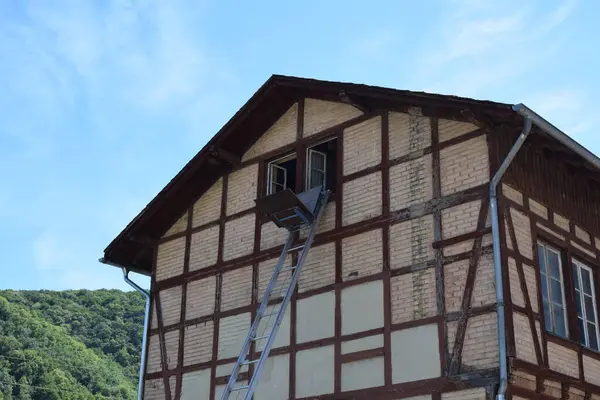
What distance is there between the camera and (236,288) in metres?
13.3

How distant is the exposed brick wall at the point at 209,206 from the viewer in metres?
14.3

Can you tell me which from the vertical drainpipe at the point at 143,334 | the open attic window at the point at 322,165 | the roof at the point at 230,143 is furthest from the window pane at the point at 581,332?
the vertical drainpipe at the point at 143,334

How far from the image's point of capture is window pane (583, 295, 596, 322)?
11664 mm

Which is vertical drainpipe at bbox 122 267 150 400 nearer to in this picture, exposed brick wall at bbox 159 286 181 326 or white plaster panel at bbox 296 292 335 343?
exposed brick wall at bbox 159 286 181 326

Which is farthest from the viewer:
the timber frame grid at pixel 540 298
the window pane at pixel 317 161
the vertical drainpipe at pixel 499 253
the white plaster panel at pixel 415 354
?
the window pane at pixel 317 161

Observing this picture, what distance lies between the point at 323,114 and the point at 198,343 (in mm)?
4165

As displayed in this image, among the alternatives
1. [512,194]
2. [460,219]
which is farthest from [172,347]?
[512,194]

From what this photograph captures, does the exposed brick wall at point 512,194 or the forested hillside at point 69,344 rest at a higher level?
the forested hillside at point 69,344

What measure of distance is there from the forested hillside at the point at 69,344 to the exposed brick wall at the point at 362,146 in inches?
1262

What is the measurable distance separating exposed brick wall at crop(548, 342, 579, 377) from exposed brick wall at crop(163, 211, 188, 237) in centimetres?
680

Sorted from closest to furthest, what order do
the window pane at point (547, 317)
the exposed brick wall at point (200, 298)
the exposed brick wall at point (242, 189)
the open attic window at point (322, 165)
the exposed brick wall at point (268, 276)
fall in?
the window pane at point (547, 317) < the exposed brick wall at point (268, 276) < the open attic window at point (322, 165) < the exposed brick wall at point (200, 298) < the exposed brick wall at point (242, 189)

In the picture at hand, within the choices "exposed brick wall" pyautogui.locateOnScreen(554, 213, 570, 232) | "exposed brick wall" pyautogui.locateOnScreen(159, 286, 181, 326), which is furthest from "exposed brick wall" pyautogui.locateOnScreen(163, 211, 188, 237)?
"exposed brick wall" pyautogui.locateOnScreen(554, 213, 570, 232)

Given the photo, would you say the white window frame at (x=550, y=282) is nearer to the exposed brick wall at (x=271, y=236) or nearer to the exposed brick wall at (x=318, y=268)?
the exposed brick wall at (x=318, y=268)

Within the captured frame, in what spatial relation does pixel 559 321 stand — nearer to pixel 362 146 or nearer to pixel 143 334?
pixel 362 146
